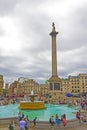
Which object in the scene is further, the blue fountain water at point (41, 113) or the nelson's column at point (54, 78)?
the nelson's column at point (54, 78)

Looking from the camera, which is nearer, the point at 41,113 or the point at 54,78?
the point at 41,113

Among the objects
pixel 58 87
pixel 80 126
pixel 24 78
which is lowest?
pixel 80 126

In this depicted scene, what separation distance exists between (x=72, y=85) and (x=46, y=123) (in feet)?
439

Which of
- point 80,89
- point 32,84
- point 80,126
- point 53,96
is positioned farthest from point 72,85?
→ point 80,126

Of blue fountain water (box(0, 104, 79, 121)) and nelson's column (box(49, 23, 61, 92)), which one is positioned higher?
nelson's column (box(49, 23, 61, 92))

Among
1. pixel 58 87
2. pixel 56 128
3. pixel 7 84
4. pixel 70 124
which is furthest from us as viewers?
A: pixel 7 84

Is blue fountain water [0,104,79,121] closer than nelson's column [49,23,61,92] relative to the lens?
Yes

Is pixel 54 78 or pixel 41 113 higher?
pixel 54 78

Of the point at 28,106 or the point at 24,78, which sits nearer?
the point at 28,106

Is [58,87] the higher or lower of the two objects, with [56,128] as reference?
higher

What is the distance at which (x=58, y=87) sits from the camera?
7794cm

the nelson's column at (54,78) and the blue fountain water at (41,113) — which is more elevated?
the nelson's column at (54,78)

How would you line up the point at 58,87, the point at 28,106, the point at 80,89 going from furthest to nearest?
the point at 80,89 → the point at 58,87 → the point at 28,106

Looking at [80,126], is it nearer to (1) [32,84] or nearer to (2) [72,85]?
(2) [72,85]
